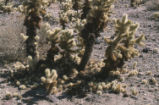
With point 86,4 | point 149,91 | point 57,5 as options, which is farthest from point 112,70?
point 57,5

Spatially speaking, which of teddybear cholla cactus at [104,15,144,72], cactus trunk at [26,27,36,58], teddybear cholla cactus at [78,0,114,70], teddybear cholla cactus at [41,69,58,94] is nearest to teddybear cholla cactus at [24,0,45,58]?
cactus trunk at [26,27,36,58]

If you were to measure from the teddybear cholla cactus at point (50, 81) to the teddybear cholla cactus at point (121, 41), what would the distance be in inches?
65.0

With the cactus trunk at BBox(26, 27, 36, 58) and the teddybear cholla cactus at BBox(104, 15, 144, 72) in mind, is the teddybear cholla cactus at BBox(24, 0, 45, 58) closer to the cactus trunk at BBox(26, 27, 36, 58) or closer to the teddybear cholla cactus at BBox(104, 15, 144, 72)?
the cactus trunk at BBox(26, 27, 36, 58)

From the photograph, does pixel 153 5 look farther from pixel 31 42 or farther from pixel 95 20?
pixel 31 42

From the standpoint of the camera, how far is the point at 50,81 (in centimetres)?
604

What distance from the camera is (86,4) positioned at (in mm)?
11844

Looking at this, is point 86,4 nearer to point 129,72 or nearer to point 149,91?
point 129,72

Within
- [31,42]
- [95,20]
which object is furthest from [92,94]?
[31,42]

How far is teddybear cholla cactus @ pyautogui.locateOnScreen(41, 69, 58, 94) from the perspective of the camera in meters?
6.07

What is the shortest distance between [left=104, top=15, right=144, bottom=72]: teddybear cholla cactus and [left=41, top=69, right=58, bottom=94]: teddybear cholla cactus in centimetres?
165

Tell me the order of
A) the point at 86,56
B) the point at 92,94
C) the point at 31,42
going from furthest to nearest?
the point at 31,42 → the point at 86,56 → the point at 92,94

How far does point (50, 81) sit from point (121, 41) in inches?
91.1

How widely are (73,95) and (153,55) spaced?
11.7 ft

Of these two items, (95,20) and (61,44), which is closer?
(95,20)
